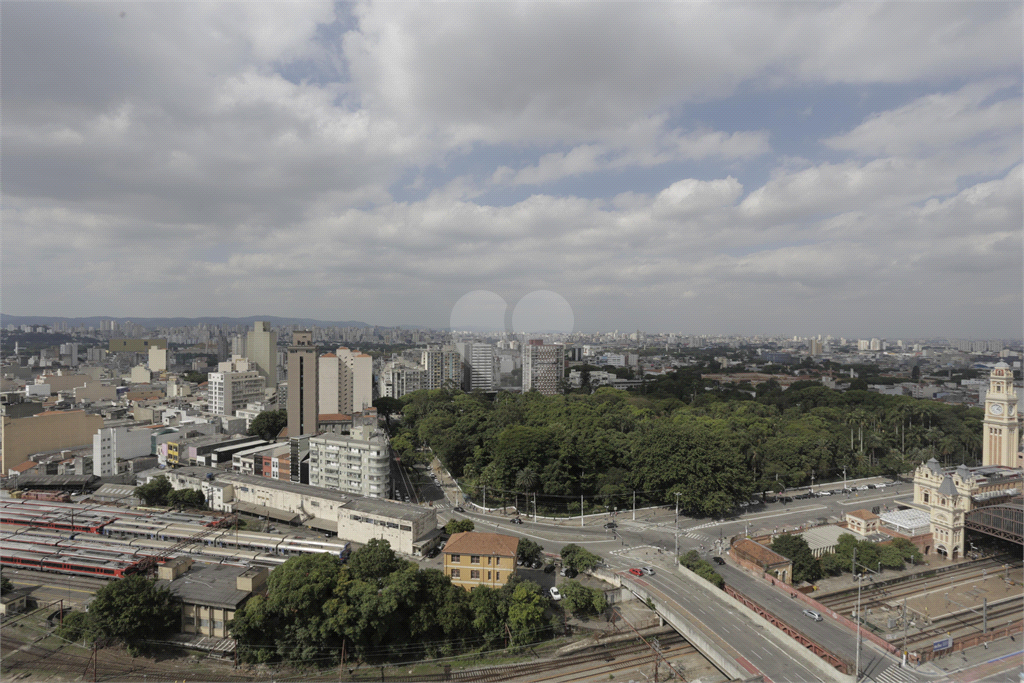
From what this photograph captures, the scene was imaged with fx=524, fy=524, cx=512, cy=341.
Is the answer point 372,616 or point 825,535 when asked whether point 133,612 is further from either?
point 825,535

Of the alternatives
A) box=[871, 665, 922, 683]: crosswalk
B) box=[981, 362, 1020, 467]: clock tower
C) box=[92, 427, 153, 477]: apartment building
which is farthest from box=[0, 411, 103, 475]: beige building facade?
box=[981, 362, 1020, 467]: clock tower

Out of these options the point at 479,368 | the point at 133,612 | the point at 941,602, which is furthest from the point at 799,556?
the point at 479,368

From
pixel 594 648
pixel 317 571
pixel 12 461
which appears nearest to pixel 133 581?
pixel 317 571

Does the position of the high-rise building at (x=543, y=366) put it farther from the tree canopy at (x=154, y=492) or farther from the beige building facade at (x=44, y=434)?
the beige building facade at (x=44, y=434)

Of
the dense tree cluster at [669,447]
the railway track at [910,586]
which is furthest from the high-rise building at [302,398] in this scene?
the railway track at [910,586]

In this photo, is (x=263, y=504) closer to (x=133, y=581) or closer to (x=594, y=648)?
(x=133, y=581)

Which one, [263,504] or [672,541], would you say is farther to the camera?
[263,504]
